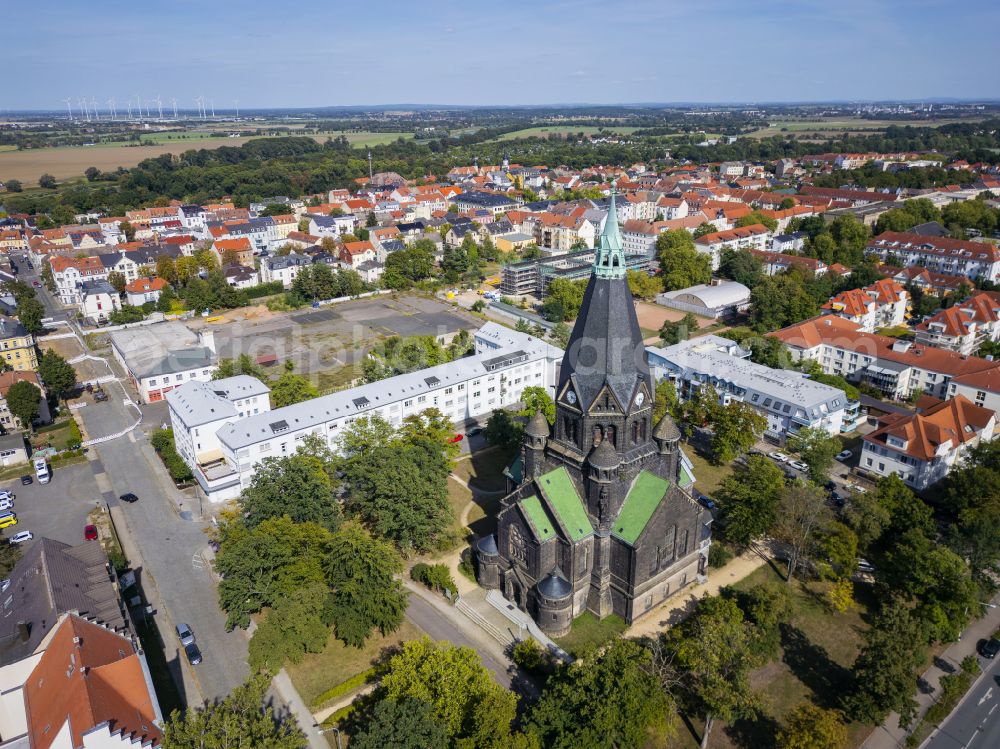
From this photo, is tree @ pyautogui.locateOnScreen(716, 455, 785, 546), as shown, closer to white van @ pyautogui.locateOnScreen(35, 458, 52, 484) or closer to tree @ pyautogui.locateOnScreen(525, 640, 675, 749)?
tree @ pyautogui.locateOnScreen(525, 640, 675, 749)

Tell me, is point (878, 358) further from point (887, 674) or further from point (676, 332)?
point (887, 674)

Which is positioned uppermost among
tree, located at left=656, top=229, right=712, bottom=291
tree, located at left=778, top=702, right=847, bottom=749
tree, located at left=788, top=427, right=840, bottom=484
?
tree, located at left=656, top=229, right=712, bottom=291

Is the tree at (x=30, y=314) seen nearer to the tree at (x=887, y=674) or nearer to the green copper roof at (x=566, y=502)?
the green copper roof at (x=566, y=502)

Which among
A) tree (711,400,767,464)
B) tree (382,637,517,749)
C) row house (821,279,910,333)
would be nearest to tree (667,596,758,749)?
tree (382,637,517,749)

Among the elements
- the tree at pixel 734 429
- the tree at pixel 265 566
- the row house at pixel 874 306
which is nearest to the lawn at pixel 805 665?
Answer: the tree at pixel 734 429

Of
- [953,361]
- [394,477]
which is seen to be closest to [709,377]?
[953,361]

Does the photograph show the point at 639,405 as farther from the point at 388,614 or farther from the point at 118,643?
the point at 118,643
